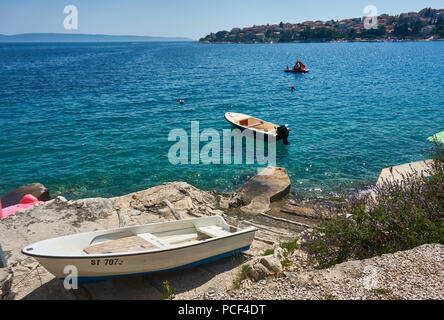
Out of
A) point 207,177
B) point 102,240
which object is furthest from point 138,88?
point 102,240

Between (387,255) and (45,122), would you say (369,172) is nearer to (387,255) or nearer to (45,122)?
(387,255)

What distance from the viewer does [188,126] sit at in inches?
1072

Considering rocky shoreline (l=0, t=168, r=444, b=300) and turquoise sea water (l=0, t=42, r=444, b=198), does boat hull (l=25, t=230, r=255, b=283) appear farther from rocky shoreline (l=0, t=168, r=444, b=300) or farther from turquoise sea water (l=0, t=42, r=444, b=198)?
turquoise sea water (l=0, t=42, r=444, b=198)

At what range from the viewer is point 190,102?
117 ft

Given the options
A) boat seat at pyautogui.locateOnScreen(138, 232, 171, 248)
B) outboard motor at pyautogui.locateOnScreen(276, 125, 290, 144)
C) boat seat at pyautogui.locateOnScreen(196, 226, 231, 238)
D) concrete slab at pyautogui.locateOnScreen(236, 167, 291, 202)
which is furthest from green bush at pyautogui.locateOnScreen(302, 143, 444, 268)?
outboard motor at pyautogui.locateOnScreen(276, 125, 290, 144)

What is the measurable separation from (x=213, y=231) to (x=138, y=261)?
2513 millimetres

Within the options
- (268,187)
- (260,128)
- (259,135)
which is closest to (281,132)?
(259,135)

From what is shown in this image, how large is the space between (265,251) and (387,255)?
3.54 meters

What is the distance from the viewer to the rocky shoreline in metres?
5.24

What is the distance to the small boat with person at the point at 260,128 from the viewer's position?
68.3 ft

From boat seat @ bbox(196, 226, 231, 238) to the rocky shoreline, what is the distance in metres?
0.70

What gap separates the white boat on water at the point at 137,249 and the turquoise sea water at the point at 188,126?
7035mm

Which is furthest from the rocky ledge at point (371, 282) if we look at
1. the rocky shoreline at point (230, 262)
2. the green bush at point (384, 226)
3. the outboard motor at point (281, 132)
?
the outboard motor at point (281, 132)

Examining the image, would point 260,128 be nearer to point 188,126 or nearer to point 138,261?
point 188,126
